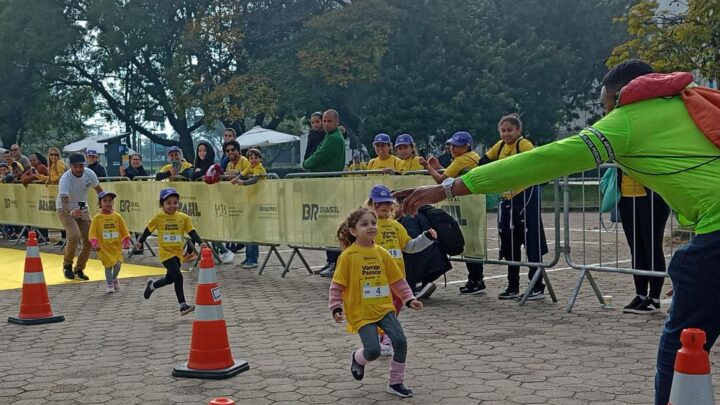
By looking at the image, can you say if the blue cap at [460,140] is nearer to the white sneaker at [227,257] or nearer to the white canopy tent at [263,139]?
the white sneaker at [227,257]

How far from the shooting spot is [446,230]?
30.4 feet

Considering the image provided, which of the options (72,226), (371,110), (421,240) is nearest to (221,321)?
(421,240)

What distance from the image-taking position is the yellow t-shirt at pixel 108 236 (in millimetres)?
11406

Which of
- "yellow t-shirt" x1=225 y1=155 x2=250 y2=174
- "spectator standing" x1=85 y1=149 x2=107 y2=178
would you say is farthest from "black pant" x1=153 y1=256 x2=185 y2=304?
"spectator standing" x1=85 y1=149 x2=107 y2=178

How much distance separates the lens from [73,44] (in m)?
40.5

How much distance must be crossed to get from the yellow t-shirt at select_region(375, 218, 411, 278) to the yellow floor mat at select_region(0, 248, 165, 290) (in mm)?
6466

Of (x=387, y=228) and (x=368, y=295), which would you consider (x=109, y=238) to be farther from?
(x=368, y=295)

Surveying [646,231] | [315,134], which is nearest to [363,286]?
[646,231]

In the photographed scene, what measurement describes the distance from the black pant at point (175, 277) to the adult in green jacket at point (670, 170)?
631 centimetres

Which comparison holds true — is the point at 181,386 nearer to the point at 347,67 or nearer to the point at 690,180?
the point at 690,180

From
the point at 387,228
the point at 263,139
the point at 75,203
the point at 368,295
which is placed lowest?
the point at 368,295

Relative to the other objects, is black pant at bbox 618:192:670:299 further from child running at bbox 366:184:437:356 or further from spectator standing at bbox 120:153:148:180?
spectator standing at bbox 120:153:148:180

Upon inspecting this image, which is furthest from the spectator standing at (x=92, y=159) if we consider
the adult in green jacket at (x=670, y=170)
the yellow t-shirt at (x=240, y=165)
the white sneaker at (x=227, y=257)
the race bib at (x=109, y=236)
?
the adult in green jacket at (x=670, y=170)

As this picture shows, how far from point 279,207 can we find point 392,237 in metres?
5.41
